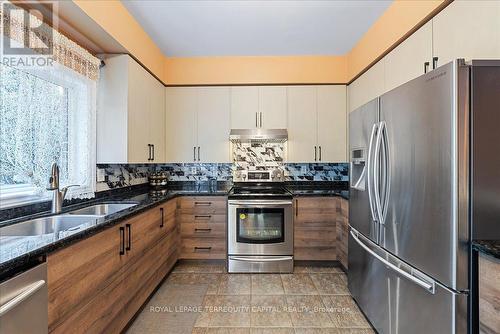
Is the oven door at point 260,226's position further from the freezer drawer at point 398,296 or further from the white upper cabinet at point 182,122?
the white upper cabinet at point 182,122

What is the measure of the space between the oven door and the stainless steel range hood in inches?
31.1

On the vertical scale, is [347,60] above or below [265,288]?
above

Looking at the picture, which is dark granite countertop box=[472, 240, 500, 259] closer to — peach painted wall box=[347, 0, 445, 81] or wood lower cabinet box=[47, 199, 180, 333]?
peach painted wall box=[347, 0, 445, 81]

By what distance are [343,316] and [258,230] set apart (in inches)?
46.5

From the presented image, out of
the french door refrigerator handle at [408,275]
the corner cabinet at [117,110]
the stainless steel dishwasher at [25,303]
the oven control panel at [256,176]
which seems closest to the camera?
the stainless steel dishwasher at [25,303]

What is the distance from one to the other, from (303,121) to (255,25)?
129cm

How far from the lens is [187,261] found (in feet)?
10.4

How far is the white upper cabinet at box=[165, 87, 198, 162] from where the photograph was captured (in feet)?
11.3

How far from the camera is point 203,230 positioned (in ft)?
10.3

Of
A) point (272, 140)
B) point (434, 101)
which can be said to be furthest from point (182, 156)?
point (434, 101)

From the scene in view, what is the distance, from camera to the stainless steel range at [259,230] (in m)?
2.98

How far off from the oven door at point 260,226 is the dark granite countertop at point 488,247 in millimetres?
1951

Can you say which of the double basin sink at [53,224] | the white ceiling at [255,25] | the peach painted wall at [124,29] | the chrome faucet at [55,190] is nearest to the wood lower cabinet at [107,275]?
the double basin sink at [53,224]

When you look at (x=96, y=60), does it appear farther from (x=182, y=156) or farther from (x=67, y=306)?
(x=67, y=306)
